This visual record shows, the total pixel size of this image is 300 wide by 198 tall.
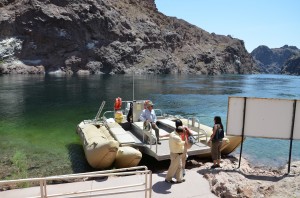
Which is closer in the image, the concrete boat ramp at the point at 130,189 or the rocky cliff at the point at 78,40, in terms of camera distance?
the concrete boat ramp at the point at 130,189

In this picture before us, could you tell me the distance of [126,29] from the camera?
14838 centimetres

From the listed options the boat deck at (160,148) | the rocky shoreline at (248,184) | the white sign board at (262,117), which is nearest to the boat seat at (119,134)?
the boat deck at (160,148)

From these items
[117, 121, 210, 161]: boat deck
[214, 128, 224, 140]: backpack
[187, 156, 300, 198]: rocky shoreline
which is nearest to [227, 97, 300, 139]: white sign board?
[214, 128, 224, 140]: backpack

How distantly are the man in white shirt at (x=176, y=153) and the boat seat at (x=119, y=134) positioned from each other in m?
4.58

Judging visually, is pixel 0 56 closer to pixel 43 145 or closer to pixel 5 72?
pixel 5 72

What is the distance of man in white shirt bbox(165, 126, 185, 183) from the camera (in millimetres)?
10344

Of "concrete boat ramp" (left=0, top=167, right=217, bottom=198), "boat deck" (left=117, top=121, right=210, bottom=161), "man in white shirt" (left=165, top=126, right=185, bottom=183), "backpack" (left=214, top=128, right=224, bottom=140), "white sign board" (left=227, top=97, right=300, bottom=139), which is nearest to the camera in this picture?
"concrete boat ramp" (left=0, top=167, right=217, bottom=198)

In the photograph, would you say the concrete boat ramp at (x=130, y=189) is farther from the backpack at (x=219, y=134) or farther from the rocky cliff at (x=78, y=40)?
the rocky cliff at (x=78, y=40)

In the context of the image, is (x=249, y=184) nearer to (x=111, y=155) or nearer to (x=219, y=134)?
(x=219, y=134)

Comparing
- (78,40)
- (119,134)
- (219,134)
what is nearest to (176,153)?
(219,134)

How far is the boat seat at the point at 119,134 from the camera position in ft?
49.6

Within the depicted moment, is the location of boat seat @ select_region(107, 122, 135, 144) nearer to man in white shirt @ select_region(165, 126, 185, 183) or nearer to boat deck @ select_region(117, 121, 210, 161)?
boat deck @ select_region(117, 121, 210, 161)

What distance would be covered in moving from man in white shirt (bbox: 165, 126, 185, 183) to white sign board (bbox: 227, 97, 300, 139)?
2570mm

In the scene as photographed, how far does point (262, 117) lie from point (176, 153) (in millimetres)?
3876
